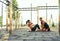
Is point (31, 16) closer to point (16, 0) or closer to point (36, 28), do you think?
point (16, 0)

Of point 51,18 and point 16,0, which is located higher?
point 16,0

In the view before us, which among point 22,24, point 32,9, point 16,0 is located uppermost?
point 16,0

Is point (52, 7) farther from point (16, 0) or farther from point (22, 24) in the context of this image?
point (16, 0)

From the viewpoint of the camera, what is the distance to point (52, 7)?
15203 mm

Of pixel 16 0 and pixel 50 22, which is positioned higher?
pixel 16 0

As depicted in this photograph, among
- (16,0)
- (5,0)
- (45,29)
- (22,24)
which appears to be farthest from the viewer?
(16,0)

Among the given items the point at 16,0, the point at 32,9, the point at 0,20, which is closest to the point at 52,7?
the point at 32,9

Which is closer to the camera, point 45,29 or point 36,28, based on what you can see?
point 45,29

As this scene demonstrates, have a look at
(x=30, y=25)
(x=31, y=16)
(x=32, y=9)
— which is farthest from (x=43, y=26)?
(x=31, y=16)

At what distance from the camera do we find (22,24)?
21.6 m

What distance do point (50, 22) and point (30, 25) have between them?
8.92 m

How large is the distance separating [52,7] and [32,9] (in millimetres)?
2333

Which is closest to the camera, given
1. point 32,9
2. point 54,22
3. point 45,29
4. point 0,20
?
point 45,29

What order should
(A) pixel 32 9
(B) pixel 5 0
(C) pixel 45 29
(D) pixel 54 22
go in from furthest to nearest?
(D) pixel 54 22, (A) pixel 32 9, (C) pixel 45 29, (B) pixel 5 0
